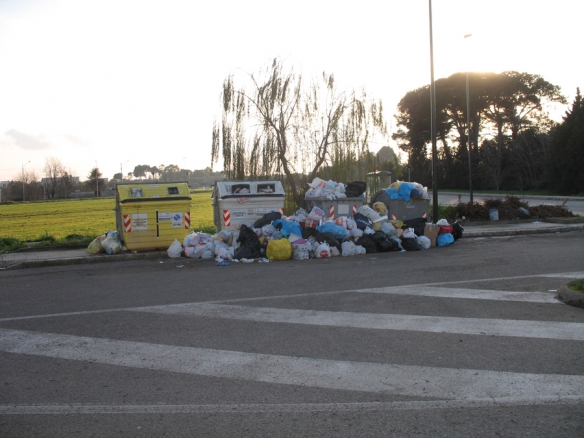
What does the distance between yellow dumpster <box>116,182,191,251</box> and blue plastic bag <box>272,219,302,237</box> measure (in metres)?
2.44

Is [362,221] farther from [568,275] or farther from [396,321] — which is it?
[396,321]

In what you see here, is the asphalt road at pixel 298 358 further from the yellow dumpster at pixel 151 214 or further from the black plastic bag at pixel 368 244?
the yellow dumpster at pixel 151 214

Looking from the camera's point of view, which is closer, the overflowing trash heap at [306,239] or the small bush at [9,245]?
the overflowing trash heap at [306,239]

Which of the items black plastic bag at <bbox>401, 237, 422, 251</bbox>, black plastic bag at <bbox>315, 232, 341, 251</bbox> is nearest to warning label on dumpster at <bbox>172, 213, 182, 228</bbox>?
black plastic bag at <bbox>315, 232, 341, 251</bbox>

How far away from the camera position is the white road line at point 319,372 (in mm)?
4246

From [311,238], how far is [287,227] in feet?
2.22

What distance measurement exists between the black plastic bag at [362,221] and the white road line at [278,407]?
952 centimetres

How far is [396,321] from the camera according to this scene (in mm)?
6316

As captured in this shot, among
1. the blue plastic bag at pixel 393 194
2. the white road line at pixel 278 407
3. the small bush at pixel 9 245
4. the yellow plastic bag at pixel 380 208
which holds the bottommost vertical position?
the white road line at pixel 278 407

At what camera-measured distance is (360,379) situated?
178 inches

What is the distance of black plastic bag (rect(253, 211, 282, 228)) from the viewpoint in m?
13.4

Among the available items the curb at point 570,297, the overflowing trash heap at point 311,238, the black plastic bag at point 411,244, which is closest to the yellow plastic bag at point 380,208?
the overflowing trash heap at point 311,238

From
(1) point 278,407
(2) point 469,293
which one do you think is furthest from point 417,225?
(1) point 278,407

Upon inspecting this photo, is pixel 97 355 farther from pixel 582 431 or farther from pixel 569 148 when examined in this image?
pixel 569 148
